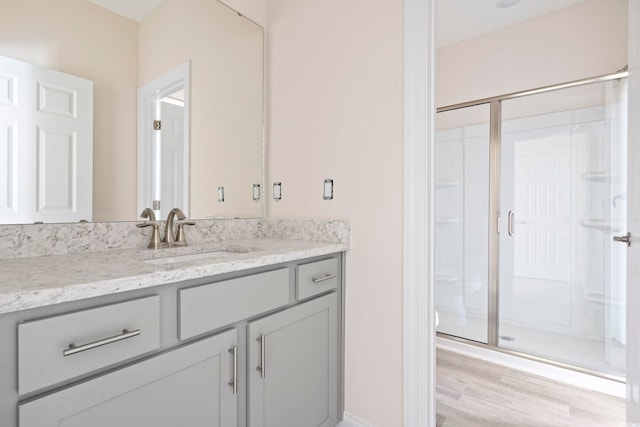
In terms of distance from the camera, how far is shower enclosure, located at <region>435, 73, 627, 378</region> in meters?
2.12

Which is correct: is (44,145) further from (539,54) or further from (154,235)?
(539,54)

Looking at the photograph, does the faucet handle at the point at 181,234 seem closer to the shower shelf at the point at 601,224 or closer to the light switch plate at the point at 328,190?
the light switch plate at the point at 328,190

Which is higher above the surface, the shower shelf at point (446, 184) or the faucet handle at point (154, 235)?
the shower shelf at point (446, 184)

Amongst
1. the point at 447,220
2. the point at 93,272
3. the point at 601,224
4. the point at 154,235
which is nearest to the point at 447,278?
the point at 447,220

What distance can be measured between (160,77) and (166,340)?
1122 millimetres

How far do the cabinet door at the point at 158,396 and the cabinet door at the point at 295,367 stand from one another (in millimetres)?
100

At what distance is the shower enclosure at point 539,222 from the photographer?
212cm

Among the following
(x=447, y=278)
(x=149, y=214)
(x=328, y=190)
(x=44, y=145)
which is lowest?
(x=447, y=278)

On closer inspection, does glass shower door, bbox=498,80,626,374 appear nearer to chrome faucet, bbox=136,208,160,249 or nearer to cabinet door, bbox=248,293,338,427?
cabinet door, bbox=248,293,338,427

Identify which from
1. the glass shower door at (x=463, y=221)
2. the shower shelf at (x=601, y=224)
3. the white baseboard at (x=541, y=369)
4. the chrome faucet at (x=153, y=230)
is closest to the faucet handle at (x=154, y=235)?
the chrome faucet at (x=153, y=230)

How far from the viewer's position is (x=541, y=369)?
81.1 inches

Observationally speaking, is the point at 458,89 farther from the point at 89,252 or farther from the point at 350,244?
the point at 89,252

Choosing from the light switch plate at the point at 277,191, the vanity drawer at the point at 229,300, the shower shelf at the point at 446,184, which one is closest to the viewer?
the vanity drawer at the point at 229,300

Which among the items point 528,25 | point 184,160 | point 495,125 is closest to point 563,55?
point 528,25
